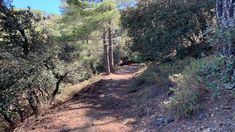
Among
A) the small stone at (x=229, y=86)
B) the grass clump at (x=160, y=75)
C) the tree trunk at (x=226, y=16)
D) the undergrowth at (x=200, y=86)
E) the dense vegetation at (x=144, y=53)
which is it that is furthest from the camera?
the grass clump at (x=160, y=75)

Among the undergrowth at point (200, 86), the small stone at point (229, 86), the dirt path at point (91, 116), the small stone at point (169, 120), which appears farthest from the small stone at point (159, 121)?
the small stone at point (229, 86)

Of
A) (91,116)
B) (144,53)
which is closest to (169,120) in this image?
(91,116)

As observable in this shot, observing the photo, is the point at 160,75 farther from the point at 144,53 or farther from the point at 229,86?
the point at 229,86

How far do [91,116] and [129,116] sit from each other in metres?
1.12

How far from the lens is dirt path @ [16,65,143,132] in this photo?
6.94m

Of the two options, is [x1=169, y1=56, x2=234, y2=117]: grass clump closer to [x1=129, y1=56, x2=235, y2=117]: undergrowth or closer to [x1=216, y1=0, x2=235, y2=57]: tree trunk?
[x1=129, y1=56, x2=235, y2=117]: undergrowth

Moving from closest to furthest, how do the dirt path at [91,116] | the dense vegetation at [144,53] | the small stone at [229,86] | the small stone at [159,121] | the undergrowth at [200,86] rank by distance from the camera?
the small stone at [229,86], the undergrowth at [200,86], the dense vegetation at [144,53], the small stone at [159,121], the dirt path at [91,116]

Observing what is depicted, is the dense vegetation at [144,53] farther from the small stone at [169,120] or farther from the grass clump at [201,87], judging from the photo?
the small stone at [169,120]

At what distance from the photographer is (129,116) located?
740 centimetres

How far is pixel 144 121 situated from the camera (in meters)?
6.65

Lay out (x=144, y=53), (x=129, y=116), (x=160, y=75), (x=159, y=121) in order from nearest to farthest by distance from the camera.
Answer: (x=159, y=121), (x=129, y=116), (x=160, y=75), (x=144, y=53)

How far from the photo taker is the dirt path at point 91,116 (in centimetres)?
694

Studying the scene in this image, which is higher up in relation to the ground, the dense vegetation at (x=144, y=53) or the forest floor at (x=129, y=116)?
the dense vegetation at (x=144, y=53)

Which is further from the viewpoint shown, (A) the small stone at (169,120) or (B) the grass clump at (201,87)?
(A) the small stone at (169,120)
